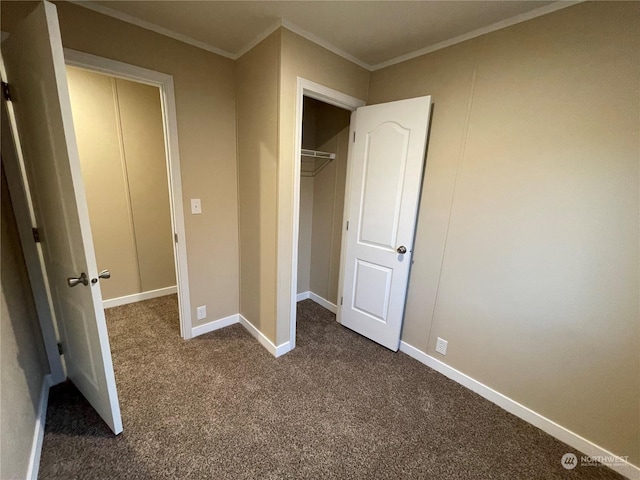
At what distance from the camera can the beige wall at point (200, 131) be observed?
1578mm

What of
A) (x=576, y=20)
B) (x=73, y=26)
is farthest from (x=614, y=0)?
(x=73, y=26)

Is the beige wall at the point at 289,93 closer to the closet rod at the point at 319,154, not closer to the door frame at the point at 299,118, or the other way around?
the door frame at the point at 299,118

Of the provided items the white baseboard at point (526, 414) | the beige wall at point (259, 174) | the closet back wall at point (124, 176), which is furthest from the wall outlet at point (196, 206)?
the white baseboard at point (526, 414)

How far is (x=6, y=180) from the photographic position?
1434mm

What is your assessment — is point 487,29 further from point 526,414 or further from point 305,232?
point 526,414

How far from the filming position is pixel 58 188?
1.18m

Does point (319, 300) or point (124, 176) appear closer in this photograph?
point (124, 176)

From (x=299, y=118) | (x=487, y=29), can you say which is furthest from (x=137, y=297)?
(x=487, y=29)

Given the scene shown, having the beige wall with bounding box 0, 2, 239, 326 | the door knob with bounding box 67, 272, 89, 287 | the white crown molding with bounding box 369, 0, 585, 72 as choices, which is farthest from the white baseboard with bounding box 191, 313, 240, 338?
the white crown molding with bounding box 369, 0, 585, 72

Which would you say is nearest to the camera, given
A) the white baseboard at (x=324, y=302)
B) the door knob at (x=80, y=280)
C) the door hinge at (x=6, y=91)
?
the door knob at (x=80, y=280)

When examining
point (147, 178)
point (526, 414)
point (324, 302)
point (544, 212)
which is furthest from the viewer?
point (324, 302)

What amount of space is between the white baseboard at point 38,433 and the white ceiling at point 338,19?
90.1 inches

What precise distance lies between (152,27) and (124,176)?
4.81 feet

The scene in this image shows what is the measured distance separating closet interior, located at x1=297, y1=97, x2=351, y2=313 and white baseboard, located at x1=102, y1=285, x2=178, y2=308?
1582 mm
